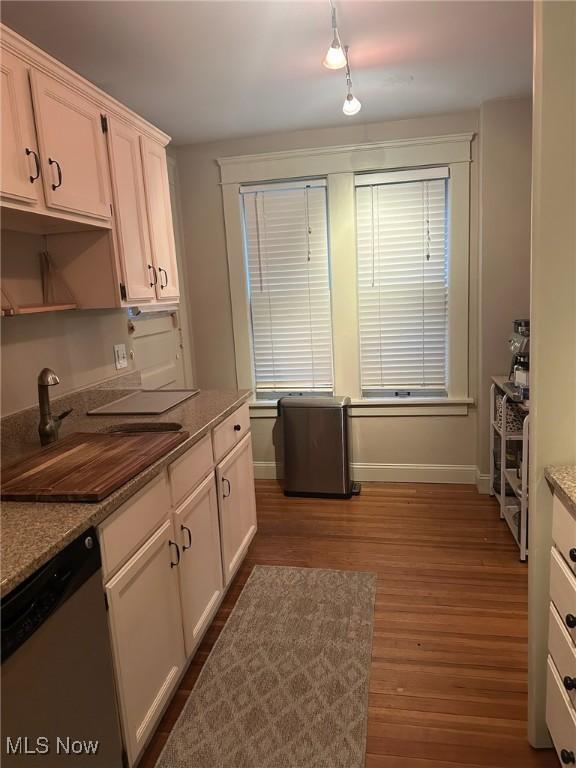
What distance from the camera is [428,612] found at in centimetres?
236

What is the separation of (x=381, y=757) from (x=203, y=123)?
11.2 feet

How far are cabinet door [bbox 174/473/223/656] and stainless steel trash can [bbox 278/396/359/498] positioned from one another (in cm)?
144

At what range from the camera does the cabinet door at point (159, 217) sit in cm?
252

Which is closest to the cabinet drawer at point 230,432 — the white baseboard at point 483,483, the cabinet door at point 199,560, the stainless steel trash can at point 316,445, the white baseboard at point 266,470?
the cabinet door at point 199,560

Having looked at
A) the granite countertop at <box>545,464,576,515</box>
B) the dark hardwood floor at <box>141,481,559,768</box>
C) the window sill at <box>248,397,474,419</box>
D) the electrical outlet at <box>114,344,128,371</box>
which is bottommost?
the dark hardwood floor at <box>141,481,559,768</box>

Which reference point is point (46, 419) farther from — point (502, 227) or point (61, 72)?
point (502, 227)

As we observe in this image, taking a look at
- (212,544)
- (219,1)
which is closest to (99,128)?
(219,1)

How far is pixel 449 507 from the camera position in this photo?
3424 mm

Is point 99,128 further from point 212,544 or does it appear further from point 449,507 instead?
point 449,507

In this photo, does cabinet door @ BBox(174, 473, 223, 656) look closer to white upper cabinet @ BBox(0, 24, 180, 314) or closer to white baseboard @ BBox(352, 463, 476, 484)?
white upper cabinet @ BBox(0, 24, 180, 314)

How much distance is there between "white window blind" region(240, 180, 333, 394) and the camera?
371 cm

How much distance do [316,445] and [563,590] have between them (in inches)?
91.7

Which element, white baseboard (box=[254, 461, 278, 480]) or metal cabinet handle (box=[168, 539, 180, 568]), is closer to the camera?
metal cabinet handle (box=[168, 539, 180, 568])

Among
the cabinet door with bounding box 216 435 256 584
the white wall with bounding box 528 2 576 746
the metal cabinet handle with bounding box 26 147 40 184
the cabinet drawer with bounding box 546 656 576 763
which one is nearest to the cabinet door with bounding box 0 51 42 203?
the metal cabinet handle with bounding box 26 147 40 184
